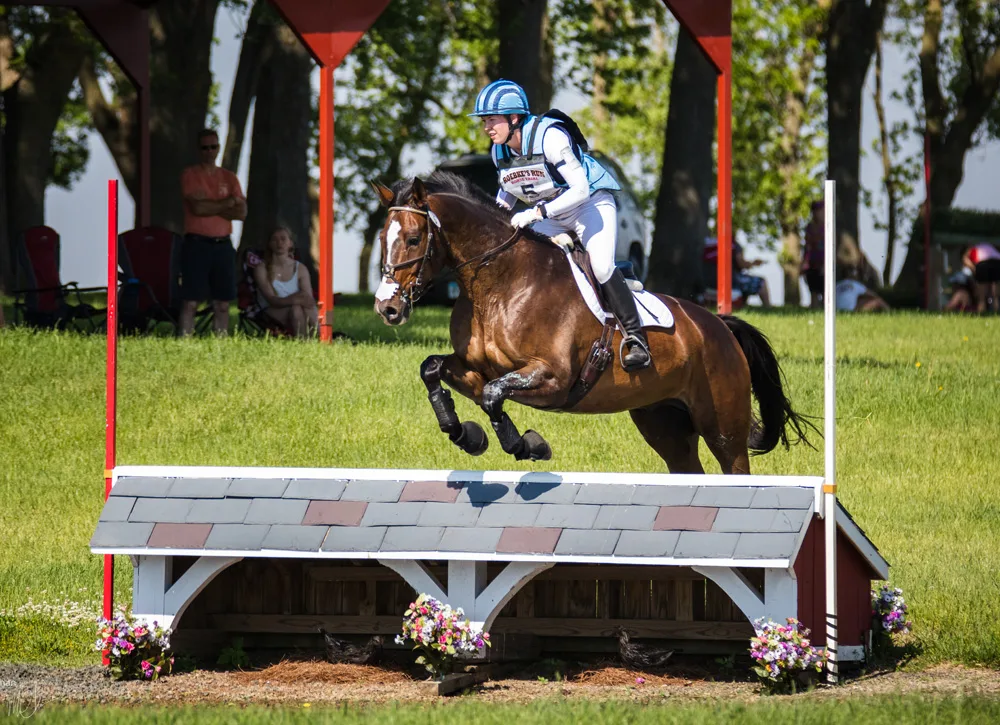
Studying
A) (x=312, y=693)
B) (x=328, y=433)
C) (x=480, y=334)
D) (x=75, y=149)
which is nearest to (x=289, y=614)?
(x=312, y=693)

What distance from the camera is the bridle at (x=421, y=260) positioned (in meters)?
6.81

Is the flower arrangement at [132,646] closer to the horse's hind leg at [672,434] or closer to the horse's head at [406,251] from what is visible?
the horse's head at [406,251]

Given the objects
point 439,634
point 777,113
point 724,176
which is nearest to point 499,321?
point 439,634

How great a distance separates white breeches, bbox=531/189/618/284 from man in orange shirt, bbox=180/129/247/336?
7193 millimetres

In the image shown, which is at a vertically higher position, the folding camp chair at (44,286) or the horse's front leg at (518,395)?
the folding camp chair at (44,286)

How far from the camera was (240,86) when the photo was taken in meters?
25.6

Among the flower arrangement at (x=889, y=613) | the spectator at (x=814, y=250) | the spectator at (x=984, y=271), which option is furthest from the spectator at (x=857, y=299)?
the flower arrangement at (x=889, y=613)

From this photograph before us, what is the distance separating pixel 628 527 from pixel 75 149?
3261cm

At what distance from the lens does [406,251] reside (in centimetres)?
686

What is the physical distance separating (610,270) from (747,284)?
16.8 meters

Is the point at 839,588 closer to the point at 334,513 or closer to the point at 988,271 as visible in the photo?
the point at 334,513

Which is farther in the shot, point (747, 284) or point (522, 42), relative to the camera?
point (747, 284)

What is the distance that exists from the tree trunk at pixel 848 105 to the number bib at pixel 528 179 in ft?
54.7

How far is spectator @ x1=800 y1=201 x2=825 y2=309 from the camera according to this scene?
61.0 ft
